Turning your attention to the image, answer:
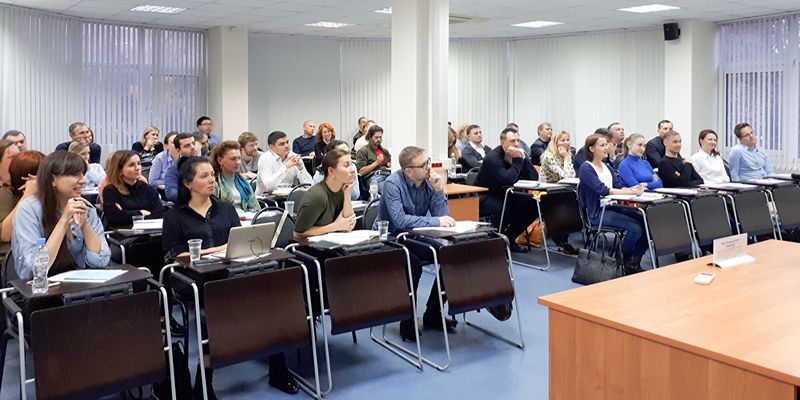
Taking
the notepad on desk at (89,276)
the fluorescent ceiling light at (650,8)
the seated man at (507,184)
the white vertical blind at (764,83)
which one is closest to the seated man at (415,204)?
the notepad on desk at (89,276)

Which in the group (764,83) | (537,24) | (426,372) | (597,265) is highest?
(537,24)

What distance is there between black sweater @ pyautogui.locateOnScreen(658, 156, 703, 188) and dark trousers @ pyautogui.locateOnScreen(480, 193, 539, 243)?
1.38 meters

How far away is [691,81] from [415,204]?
7669 mm

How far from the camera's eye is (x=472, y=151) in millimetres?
10328

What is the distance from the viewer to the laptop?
12.1 feet

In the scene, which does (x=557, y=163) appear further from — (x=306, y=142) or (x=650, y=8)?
(x=306, y=142)

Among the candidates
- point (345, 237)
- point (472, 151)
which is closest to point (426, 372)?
point (345, 237)

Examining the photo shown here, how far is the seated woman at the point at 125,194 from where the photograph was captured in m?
5.12

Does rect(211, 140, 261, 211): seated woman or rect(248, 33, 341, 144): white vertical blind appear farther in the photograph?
rect(248, 33, 341, 144): white vertical blind

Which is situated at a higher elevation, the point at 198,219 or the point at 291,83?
the point at 291,83

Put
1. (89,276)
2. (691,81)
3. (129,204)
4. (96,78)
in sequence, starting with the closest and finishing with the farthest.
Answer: (89,276)
(129,204)
(691,81)
(96,78)

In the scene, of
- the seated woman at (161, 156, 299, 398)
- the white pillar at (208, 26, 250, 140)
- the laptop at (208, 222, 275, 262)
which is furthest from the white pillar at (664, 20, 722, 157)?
the laptop at (208, 222, 275, 262)

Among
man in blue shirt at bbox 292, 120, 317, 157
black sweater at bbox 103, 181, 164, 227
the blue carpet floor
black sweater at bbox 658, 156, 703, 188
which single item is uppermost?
man in blue shirt at bbox 292, 120, 317, 157

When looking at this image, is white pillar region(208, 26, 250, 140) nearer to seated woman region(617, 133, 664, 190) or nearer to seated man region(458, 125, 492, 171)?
seated man region(458, 125, 492, 171)
